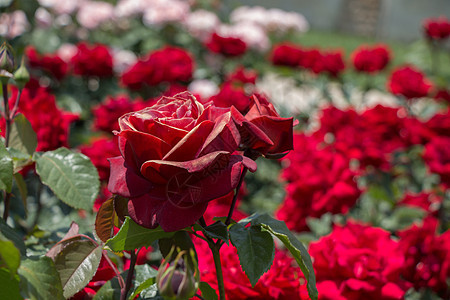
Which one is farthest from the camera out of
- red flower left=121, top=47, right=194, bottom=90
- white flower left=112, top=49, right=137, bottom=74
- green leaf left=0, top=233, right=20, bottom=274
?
white flower left=112, top=49, right=137, bottom=74

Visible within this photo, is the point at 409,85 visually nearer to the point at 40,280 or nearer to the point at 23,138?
the point at 23,138

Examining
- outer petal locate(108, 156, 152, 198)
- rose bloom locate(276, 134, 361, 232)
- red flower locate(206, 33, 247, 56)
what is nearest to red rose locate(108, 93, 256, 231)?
outer petal locate(108, 156, 152, 198)

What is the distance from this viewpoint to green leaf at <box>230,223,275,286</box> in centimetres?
44

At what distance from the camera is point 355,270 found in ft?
2.23

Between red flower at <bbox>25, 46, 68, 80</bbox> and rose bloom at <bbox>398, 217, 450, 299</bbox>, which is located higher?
rose bloom at <bbox>398, 217, 450, 299</bbox>

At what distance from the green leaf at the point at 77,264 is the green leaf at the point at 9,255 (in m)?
0.11

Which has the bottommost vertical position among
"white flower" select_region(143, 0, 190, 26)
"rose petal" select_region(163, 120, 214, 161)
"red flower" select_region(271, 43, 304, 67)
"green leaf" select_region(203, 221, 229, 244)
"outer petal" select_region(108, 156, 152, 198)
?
"red flower" select_region(271, 43, 304, 67)

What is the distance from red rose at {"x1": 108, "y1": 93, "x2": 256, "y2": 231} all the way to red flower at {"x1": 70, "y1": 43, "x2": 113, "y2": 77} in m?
1.55

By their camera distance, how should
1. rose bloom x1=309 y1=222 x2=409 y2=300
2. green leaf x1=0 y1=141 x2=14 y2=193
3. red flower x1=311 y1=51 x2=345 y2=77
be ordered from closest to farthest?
1. green leaf x1=0 y1=141 x2=14 y2=193
2. rose bloom x1=309 y1=222 x2=409 y2=300
3. red flower x1=311 y1=51 x2=345 y2=77

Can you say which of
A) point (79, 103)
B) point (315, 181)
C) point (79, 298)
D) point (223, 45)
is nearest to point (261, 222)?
point (79, 298)

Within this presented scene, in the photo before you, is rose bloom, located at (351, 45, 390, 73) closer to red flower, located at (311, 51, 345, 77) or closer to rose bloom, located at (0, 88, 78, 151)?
red flower, located at (311, 51, 345, 77)

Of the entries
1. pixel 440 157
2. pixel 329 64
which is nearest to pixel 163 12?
pixel 329 64

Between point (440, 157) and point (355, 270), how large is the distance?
73 centimetres

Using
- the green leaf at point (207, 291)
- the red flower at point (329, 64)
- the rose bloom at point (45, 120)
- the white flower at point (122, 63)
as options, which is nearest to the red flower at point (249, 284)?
the green leaf at point (207, 291)
